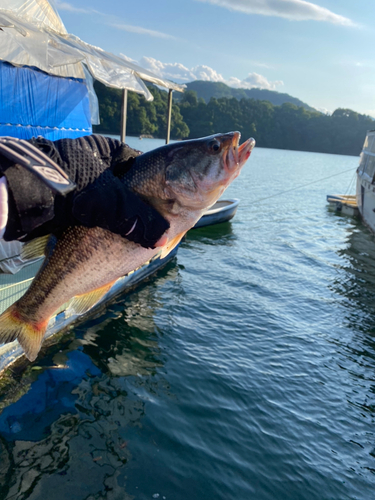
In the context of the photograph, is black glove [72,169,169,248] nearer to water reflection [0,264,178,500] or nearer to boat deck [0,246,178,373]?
boat deck [0,246,178,373]

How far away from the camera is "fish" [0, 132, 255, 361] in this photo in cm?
286

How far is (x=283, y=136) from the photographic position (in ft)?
520

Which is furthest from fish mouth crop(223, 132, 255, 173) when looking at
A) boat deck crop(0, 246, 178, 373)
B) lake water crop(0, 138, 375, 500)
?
lake water crop(0, 138, 375, 500)

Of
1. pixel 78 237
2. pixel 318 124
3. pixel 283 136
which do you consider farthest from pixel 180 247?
pixel 318 124

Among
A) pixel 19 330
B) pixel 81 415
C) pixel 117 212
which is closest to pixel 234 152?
pixel 117 212

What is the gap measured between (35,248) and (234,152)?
1.59 m

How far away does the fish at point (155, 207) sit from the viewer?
9.37ft

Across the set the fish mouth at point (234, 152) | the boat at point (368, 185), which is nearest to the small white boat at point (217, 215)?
the boat at point (368, 185)

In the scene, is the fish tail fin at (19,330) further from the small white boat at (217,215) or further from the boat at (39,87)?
the small white boat at (217,215)

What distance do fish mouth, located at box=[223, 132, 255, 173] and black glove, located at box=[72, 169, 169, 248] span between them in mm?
650

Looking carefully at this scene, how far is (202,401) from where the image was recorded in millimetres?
7227

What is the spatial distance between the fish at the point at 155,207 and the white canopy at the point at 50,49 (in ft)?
18.9

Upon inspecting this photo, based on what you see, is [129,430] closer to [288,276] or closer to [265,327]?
[265,327]

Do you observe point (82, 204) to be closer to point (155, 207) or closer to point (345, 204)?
point (155, 207)
